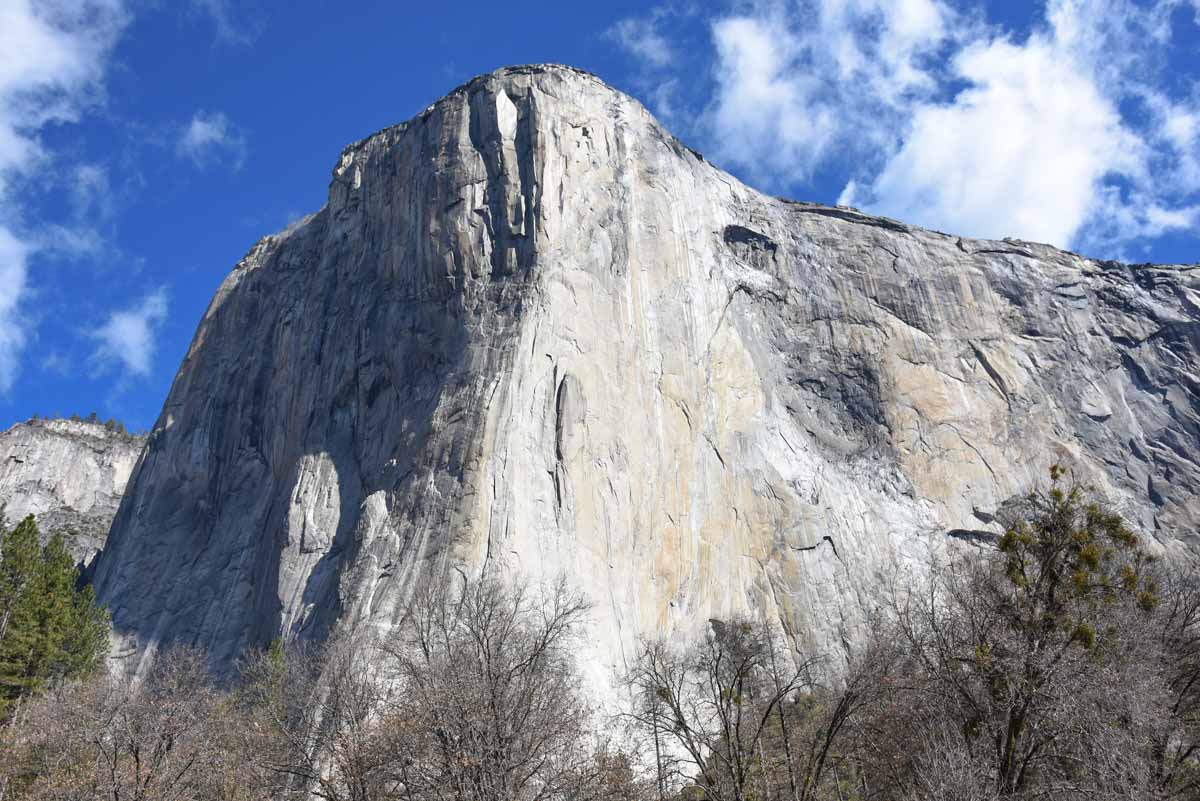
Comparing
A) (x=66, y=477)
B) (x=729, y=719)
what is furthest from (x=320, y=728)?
(x=66, y=477)

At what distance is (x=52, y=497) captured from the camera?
83500 millimetres

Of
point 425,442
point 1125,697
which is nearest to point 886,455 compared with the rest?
point 425,442

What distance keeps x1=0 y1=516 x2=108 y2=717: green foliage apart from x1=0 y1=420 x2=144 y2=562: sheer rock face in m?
37.5

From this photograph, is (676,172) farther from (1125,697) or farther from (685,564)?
(1125,697)

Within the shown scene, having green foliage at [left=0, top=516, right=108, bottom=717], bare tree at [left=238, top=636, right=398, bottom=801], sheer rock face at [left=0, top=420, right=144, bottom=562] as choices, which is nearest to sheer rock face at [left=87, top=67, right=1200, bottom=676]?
bare tree at [left=238, top=636, right=398, bottom=801]

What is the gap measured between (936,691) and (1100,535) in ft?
13.0

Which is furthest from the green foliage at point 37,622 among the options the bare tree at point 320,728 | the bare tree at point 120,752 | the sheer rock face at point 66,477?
the sheer rock face at point 66,477

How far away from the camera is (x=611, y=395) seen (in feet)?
149

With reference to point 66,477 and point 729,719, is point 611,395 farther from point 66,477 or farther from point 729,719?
point 66,477

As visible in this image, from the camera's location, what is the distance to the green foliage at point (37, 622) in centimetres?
3616

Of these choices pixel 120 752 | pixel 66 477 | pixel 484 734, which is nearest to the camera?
pixel 484 734

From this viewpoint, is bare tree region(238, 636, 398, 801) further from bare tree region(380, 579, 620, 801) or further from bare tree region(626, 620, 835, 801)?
bare tree region(626, 620, 835, 801)

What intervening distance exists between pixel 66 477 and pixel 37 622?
53.0 m

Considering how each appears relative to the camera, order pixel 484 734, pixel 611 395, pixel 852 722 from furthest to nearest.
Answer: pixel 611 395 < pixel 852 722 < pixel 484 734
